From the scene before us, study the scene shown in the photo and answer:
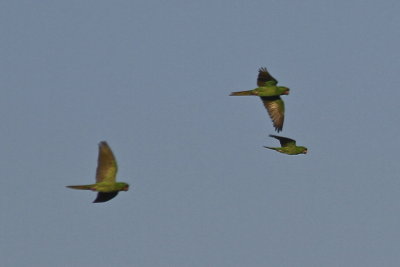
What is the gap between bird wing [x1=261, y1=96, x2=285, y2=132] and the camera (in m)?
78.1

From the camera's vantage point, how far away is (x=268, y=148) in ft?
248

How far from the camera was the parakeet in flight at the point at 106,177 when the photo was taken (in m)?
66.7

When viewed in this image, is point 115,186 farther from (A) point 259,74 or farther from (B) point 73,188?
(A) point 259,74

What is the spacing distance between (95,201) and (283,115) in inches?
706

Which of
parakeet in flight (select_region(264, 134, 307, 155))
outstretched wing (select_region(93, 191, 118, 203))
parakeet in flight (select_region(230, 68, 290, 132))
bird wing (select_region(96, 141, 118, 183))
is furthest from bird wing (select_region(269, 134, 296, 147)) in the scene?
outstretched wing (select_region(93, 191, 118, 203))

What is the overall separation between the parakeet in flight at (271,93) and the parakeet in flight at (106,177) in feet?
40.3

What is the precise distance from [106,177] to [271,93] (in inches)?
586

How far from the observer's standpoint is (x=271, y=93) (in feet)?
251

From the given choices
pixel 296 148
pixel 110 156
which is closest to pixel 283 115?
pixel 296 148

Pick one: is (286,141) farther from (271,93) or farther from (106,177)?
(106,177)

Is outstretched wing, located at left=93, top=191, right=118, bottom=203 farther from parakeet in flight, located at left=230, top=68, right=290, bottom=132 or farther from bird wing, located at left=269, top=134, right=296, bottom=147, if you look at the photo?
bird wing, located at left=269, top=134, right=296, bottom=147

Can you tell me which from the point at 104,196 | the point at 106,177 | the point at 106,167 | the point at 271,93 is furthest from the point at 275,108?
the point at 104,196

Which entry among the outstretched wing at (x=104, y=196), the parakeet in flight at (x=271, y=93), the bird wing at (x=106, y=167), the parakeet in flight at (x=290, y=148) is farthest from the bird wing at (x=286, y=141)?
the outstretched wing at (x=104, y=196)

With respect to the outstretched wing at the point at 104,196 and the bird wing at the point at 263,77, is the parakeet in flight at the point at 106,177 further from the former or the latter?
the bird wing at the point at 263,77
